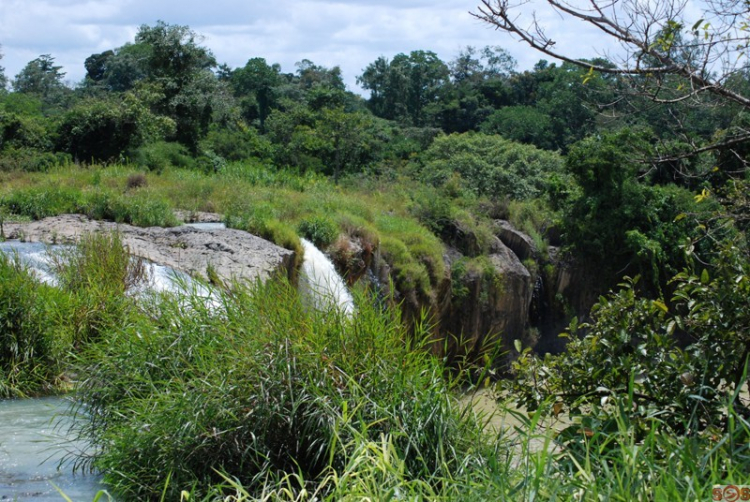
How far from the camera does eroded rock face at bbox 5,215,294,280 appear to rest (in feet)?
44.0

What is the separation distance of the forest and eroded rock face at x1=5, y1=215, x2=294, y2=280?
28.2 inches

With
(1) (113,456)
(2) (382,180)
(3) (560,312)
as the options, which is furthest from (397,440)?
(2) (382,180)

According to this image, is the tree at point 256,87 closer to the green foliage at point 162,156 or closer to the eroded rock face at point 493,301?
the green foliage at point 162,156

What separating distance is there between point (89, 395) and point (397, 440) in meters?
2.58

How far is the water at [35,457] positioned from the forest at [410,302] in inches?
6.2

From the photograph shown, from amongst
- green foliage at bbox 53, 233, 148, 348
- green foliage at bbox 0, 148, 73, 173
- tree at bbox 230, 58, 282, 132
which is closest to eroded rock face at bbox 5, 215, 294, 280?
green foliage at bbox 53, 233, 148, 348

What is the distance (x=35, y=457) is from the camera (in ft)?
20.6

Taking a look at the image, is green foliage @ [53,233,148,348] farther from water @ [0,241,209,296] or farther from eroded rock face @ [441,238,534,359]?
eroded rock face @ [441,238,534,359]

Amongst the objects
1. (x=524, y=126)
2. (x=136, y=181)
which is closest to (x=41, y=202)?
(x=136, y=181)

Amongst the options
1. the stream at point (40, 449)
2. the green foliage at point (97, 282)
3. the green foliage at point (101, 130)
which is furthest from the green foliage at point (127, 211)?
the green foliage at point (101, 130)

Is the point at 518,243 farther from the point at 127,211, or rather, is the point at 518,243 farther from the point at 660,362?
the point at 660,362

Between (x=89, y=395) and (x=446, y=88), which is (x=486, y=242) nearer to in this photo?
(x=89, y=395)

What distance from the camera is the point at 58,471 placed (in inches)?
231

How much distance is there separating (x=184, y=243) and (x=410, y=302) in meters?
6.30
